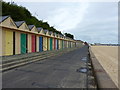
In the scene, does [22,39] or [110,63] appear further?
[22,39]

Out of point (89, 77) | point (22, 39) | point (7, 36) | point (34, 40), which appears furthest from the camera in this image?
point (34, 40)

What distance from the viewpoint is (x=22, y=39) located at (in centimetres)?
1567

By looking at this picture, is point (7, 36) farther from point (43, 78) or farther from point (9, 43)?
point (43, 78)

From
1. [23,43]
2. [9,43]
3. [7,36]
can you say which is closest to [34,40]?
[23,43]

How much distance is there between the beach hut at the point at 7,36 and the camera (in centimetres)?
1204

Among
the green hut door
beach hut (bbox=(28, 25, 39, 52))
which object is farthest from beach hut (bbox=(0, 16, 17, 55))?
beach hut (bbox=(28, 25, 39, 52))

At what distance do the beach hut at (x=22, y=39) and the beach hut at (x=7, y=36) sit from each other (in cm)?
81

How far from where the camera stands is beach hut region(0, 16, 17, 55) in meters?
12.0

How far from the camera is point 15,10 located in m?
31.2

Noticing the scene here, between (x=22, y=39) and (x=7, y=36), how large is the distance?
2.93 m

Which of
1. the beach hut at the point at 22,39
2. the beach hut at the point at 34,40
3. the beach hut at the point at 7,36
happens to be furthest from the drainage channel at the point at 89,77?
the beach hut at the point at 34,40

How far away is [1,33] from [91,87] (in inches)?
381

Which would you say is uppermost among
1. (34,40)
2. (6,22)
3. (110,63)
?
(6,22)

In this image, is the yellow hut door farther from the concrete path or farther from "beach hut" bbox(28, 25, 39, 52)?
the concrete path
